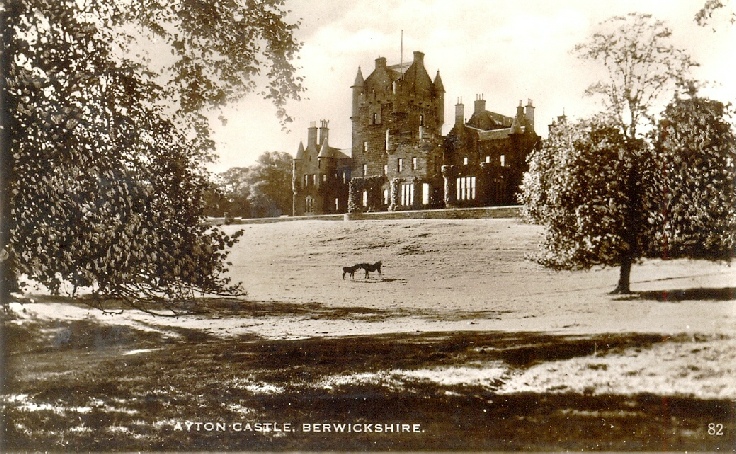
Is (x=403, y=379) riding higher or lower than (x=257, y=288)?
lower

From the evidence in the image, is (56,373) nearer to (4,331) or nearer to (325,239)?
(4,331)

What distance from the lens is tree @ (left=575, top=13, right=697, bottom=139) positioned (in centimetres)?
432

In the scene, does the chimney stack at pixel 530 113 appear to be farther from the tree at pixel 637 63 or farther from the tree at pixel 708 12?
the tree at pixel 708 12

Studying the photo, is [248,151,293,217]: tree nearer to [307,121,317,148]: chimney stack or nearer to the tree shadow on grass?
[307,121,317,148]: chimney stack

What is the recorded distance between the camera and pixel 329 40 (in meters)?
4.76

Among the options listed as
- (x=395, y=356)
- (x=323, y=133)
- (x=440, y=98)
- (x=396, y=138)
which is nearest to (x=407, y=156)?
(x=396, y=138)

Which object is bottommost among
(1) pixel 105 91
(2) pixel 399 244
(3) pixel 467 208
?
(2) pixel 399 244

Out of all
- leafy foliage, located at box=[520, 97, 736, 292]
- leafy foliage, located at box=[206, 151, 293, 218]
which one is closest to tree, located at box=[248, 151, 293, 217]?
leafy foliage, located at box=[206, 151, 293, 218]

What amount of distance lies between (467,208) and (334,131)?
4.34ft

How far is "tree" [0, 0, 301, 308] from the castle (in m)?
0.61

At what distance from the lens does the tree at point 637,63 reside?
4.32 m

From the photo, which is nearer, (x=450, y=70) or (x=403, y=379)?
(x=403, y=379)

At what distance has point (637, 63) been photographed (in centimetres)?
430

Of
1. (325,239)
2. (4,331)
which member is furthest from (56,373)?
(325,239)
